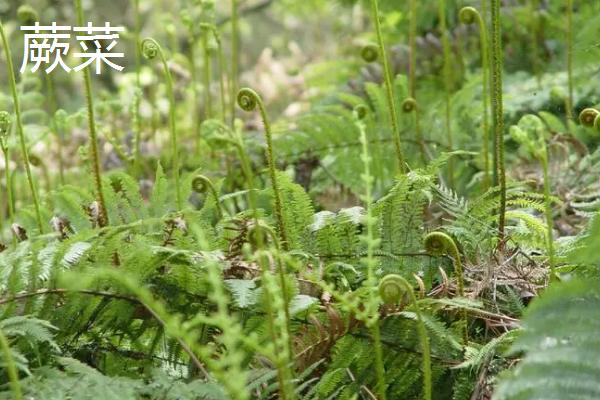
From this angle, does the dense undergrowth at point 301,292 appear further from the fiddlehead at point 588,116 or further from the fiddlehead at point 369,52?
the fiddlehead at point 369,52

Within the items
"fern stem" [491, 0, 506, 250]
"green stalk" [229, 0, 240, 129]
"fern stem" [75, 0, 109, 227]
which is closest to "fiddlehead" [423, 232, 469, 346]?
"fern stem" [491, 0, 506, 250]

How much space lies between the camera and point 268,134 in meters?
1.05

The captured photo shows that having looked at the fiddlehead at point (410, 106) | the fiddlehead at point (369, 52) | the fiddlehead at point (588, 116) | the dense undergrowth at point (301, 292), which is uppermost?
the fiddlehead at point (369, 52)

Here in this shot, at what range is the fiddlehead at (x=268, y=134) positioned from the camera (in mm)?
1026

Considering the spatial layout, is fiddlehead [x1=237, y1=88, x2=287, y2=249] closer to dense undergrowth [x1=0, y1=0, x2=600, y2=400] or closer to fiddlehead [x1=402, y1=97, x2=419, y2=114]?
dense undergrowth [x1=0, y1=0, x2=600, y2=400]

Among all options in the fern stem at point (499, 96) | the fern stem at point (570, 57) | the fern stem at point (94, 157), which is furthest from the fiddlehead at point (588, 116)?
the fern stem at point (94, 157)

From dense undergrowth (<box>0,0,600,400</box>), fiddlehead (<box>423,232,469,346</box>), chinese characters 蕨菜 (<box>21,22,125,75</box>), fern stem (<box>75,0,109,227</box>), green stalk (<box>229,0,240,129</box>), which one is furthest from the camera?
→ green stalk (<box>229,0,240,129</box>)

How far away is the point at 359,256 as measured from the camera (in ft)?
3.59

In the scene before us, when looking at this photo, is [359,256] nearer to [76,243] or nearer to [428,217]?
[76,243]

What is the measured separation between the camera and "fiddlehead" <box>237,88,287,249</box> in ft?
3.37

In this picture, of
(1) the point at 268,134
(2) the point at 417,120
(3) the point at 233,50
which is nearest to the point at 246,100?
(1) the point at 268,134

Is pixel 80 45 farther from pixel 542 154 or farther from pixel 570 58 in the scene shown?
pixel 542 154

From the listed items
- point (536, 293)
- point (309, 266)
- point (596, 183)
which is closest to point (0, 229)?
point (309, 266)

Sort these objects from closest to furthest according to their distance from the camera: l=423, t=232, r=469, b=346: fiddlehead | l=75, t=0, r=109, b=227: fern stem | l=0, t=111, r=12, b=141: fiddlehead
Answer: l=423, t=232, r=469, b=346: fiddlehead, l=0, t=111, r=12, b=141: fiddlehead, l=75, t=0, r=109, b=227: fern stem
